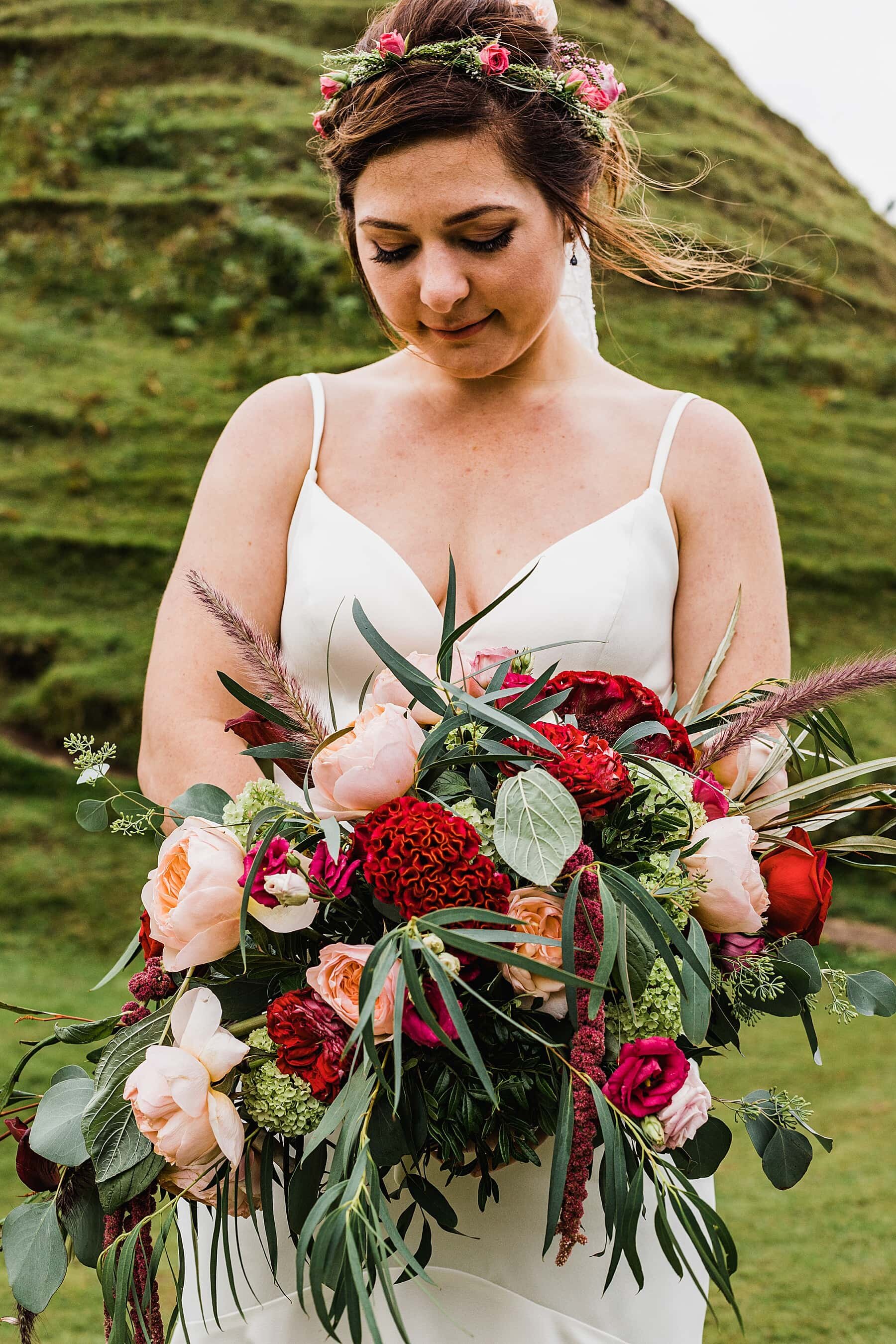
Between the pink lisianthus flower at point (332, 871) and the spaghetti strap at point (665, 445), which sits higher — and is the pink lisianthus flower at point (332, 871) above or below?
below

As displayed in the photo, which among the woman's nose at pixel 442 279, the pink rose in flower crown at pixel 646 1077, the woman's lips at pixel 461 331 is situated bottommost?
the pink rose in flower crown at pixel 646 1077

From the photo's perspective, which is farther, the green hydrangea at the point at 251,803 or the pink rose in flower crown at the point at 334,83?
the pink rose in flower crown at the point at 334,83

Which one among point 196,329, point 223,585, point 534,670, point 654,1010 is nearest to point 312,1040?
point 654,1010

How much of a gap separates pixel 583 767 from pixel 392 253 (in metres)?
0.89

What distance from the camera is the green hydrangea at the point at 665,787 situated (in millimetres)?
1194

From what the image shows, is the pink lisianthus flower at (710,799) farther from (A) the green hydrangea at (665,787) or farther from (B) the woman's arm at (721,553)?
(B) the woman's arm at (721,553)

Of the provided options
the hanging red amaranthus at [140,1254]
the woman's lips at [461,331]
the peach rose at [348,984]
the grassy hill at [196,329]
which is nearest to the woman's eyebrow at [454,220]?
the woman's lips at [461,331]

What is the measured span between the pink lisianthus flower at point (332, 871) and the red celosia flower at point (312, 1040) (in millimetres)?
103

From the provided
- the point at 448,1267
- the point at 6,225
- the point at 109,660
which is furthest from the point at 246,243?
the point at 448,1267

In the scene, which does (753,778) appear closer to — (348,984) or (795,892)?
(795,892)

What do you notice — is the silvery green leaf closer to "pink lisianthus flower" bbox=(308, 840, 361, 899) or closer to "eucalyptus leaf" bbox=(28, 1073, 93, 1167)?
"pink lisianthus flower" bbox=(308, 840, 361, 899)

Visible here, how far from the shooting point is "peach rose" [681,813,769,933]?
119cm

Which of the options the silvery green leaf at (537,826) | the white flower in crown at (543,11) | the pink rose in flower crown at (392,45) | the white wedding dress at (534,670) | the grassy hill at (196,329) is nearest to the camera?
the silvery green leaf at (537,826)

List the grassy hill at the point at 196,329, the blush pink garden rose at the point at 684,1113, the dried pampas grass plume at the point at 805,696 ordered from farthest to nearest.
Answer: the grassy hill at the point at 196,329, the dried pampas grass plume at the point at 805,696, the blush pink garden rose at the point at 684,1113
